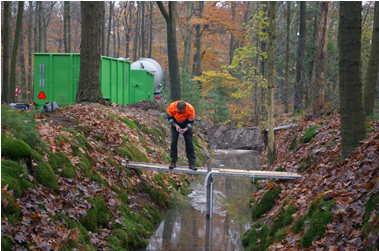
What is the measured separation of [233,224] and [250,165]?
7.78 m

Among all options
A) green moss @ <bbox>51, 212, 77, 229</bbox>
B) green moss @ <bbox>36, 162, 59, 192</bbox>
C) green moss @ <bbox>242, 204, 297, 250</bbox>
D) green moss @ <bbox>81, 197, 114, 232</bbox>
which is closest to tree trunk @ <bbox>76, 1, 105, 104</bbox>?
green moss @ <bbox>81, 197, 114, 232</bbox>

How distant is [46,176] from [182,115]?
13.2 feet

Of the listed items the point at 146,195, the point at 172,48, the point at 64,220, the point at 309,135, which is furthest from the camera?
the point at 172,48

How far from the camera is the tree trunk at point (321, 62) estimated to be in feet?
48.2

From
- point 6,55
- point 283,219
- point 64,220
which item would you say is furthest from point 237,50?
point 64,220

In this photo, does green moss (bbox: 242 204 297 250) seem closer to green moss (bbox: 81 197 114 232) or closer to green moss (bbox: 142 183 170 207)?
green moss (bbox: 142 183 170 207)

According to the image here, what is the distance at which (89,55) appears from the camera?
12.7 m

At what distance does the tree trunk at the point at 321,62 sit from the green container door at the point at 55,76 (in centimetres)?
980

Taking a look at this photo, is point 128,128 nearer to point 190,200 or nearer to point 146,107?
point 190,200

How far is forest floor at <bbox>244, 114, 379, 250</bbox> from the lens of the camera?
5.12 meters

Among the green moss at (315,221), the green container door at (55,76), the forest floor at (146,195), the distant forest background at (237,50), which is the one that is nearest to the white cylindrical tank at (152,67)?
the distant forest background at (237,50)

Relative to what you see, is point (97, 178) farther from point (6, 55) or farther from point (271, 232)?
point (6, 55)

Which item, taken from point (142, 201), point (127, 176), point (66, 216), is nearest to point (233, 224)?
point (142, 201)

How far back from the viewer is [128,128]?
40.6ft
